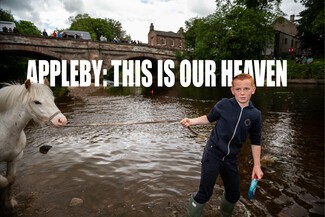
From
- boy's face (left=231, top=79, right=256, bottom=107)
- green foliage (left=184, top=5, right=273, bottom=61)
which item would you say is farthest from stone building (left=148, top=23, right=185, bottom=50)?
boy's face (left=231, top=79, right=256, bottom=107)

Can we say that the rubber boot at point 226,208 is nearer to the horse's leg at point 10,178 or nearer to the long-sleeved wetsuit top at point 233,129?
the long-sleeved wetsuit top at point 233,129

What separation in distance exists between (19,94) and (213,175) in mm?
2849

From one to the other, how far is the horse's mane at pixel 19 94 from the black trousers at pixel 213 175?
7.88 ft

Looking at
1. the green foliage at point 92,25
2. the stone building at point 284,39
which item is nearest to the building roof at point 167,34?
the green foliage at point 92,25

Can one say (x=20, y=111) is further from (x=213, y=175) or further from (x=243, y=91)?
(x=243, y=91)

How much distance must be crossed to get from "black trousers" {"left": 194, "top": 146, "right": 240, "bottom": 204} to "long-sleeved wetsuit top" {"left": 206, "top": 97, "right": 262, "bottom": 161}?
75mm

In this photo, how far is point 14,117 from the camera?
3.24m

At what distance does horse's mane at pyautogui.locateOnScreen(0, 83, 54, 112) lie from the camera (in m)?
3.20

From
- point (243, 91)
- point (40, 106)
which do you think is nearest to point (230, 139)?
point (243, 91)

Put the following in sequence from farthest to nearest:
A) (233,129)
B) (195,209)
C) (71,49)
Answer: (71,49) → (195,209) → (233,129)

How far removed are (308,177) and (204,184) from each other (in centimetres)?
319

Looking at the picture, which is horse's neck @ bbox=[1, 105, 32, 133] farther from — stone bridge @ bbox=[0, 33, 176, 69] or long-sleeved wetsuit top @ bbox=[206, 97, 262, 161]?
stone bridge @ bbox=[0, 33, 176, 69]

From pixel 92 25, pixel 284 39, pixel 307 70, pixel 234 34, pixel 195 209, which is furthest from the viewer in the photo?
pixel 92 25

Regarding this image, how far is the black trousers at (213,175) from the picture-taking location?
2834 millimetres
